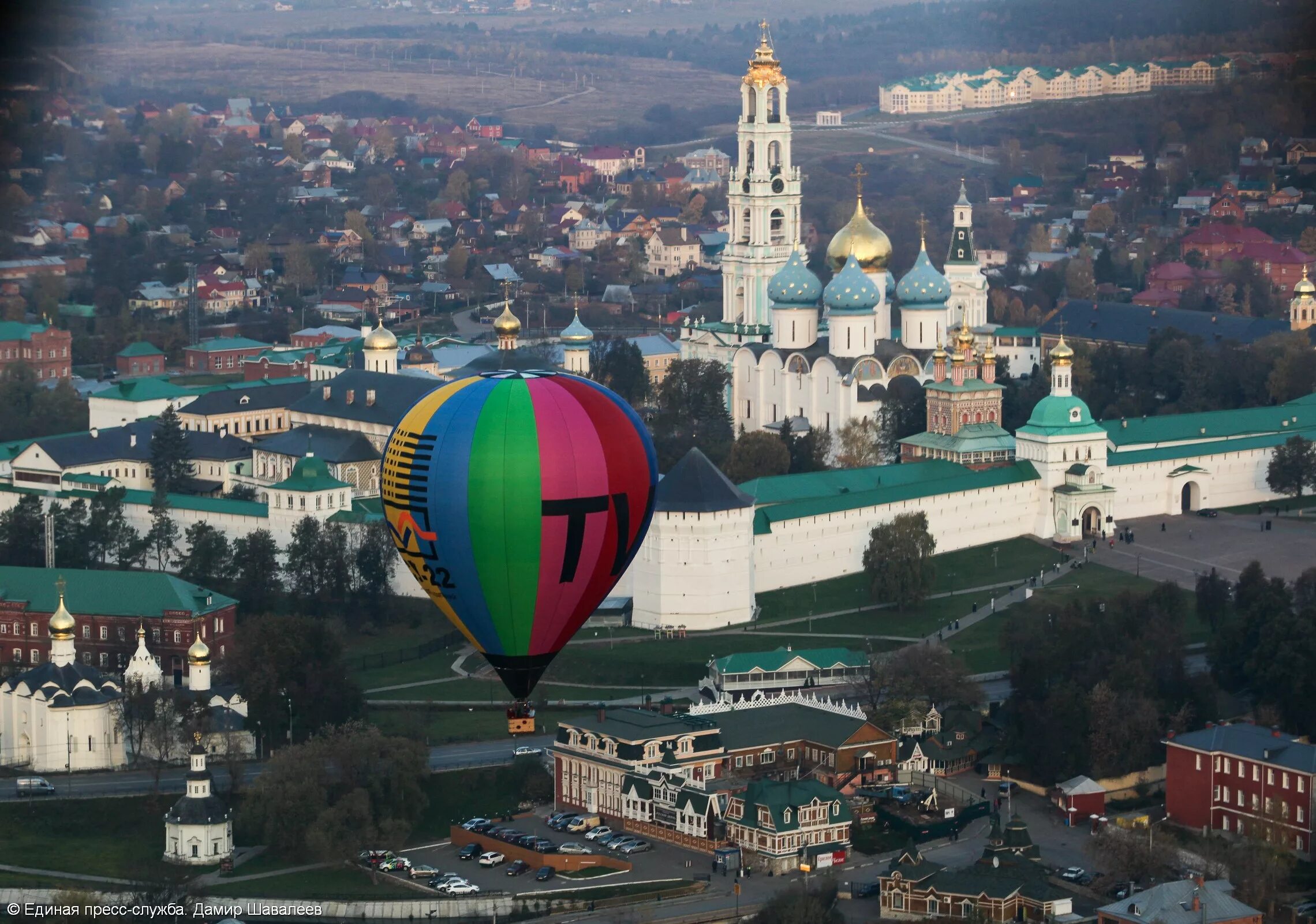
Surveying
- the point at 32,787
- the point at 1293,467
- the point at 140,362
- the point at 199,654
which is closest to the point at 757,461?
the point at 1293,467

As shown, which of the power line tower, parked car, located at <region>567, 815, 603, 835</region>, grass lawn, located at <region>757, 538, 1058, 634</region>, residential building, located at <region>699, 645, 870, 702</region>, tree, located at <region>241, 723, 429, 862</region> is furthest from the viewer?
the power line tower

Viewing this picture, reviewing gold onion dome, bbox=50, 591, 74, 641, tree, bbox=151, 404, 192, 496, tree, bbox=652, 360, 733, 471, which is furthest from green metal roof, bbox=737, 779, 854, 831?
tree, bbox=151, 404, 192, 496

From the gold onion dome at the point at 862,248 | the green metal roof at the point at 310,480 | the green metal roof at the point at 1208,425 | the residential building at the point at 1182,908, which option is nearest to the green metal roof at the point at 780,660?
the green metal roof at the point at 310,480

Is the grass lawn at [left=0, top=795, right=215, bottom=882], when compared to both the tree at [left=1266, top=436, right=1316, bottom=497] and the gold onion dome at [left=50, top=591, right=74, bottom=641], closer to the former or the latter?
the gold onion dome at [left=50, top=591, right=74, bottom=641]

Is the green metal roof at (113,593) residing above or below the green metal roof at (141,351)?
below

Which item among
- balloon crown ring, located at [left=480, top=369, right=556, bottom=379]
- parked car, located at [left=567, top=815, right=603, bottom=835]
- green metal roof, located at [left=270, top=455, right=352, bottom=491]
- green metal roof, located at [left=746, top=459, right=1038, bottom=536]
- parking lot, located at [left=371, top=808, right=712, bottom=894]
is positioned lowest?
parking lot, located at [left=371, top=808, right=712, bottom=894]

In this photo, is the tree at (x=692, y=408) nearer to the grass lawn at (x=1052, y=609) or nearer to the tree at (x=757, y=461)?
the tree at (x=757, y=461)

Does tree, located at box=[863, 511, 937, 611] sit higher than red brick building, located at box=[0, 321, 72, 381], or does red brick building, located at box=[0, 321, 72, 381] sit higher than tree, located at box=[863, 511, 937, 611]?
red brick building, located at box=[0, 321, 72, 381]
